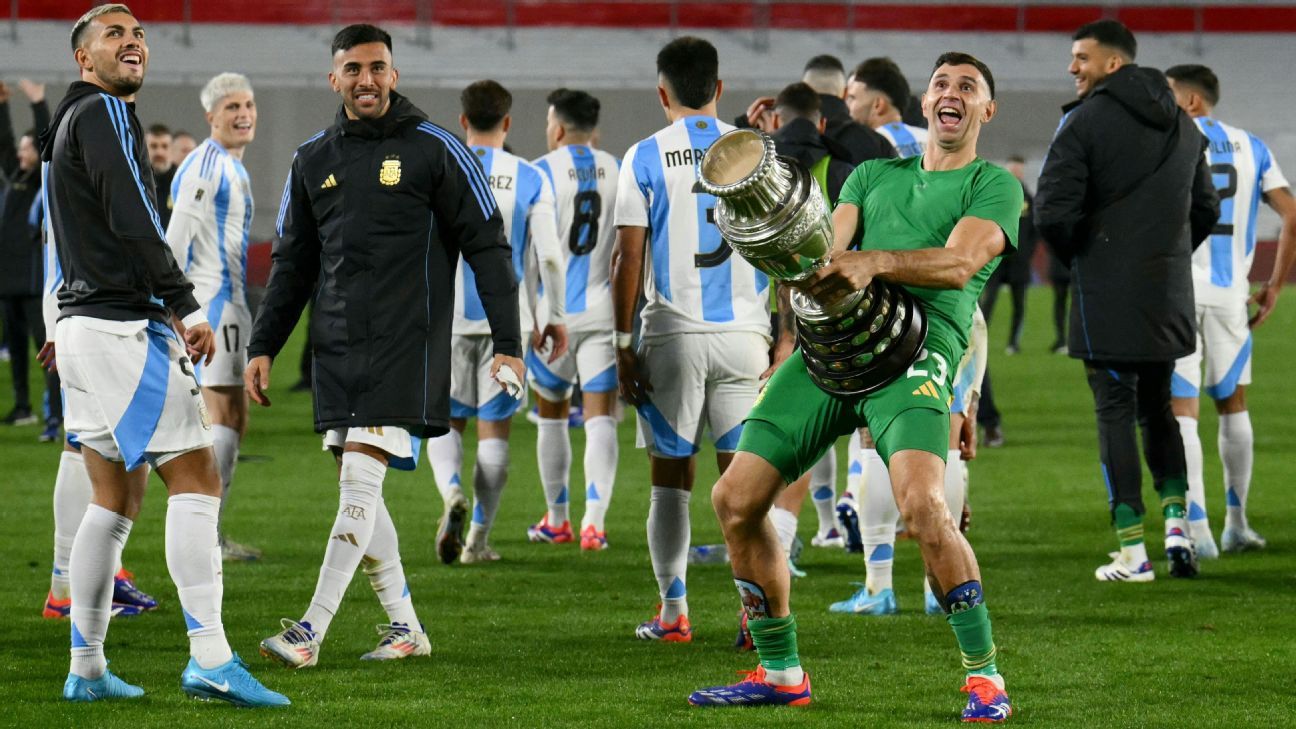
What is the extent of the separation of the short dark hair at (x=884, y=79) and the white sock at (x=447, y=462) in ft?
7.95

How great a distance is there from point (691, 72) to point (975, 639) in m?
2.21

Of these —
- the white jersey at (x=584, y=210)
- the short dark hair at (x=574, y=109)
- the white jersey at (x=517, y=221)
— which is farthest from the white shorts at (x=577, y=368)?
the short dark hair at (x=574, y=109)

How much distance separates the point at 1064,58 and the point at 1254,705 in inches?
1178

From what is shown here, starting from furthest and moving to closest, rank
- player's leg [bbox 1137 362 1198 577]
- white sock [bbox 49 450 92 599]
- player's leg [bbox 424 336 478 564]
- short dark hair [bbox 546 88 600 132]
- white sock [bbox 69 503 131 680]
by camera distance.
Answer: short dark hair [bbox 546 88 600 132] → player's leg [bbox 424 336 478 564] → player's leg [bbox 1137 362 1198 577] → white sock [bbox 49 450 92 599] → white sock [bbox 69 503 131 680]

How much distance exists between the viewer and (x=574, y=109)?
845cm

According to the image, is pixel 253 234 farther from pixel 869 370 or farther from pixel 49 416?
pixel 869 370

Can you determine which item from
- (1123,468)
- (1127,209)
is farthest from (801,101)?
(1123,468)

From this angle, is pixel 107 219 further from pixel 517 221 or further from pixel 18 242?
pixel 18 242

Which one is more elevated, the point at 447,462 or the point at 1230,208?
the point at 1230,208

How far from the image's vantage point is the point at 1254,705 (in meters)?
4.77

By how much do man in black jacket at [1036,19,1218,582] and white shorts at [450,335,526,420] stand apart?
2.37 meters

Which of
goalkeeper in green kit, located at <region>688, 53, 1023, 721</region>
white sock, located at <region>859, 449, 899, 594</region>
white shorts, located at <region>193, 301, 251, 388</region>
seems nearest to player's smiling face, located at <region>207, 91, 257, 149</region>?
white shorts, located at <region>193, 301, 251, 388</region>

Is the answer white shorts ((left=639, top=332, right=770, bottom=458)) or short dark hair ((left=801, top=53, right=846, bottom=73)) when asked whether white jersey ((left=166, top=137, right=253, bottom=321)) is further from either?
short dark hair ((left=801, top=53, right=846, bottom=73))

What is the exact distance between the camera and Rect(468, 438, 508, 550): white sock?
747 cm
